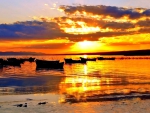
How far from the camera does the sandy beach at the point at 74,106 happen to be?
18938 mm

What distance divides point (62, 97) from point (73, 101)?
7.56 feet

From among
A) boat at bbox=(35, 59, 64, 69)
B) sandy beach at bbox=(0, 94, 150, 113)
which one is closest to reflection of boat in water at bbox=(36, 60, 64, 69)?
boat at bbox=(35, 59, 64, 69)

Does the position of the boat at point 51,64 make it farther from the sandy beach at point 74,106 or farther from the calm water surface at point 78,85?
the sandy beach at point 74,106

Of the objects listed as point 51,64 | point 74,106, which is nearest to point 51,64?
point 51,64

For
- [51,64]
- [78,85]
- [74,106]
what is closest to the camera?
[74,106]

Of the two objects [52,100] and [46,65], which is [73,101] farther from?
[46,65]

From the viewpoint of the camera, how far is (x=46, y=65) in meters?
87.7

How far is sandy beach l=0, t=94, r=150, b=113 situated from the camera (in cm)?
1894

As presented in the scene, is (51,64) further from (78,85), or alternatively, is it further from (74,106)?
(74,106)

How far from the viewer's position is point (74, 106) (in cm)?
2045

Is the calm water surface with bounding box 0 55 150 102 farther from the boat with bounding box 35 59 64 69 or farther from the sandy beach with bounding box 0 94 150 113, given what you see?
the boat with bounding box 35 59 64 69

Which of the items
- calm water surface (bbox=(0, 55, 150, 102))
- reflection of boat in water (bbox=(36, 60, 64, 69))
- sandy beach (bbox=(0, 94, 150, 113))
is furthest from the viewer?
reflection of boat in water (bbox=(36, 60, 64, 69))

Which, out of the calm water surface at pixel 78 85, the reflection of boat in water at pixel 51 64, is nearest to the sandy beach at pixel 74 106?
the calm water surface at pixel 78 85

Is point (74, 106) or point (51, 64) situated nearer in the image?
point (74, 106)
